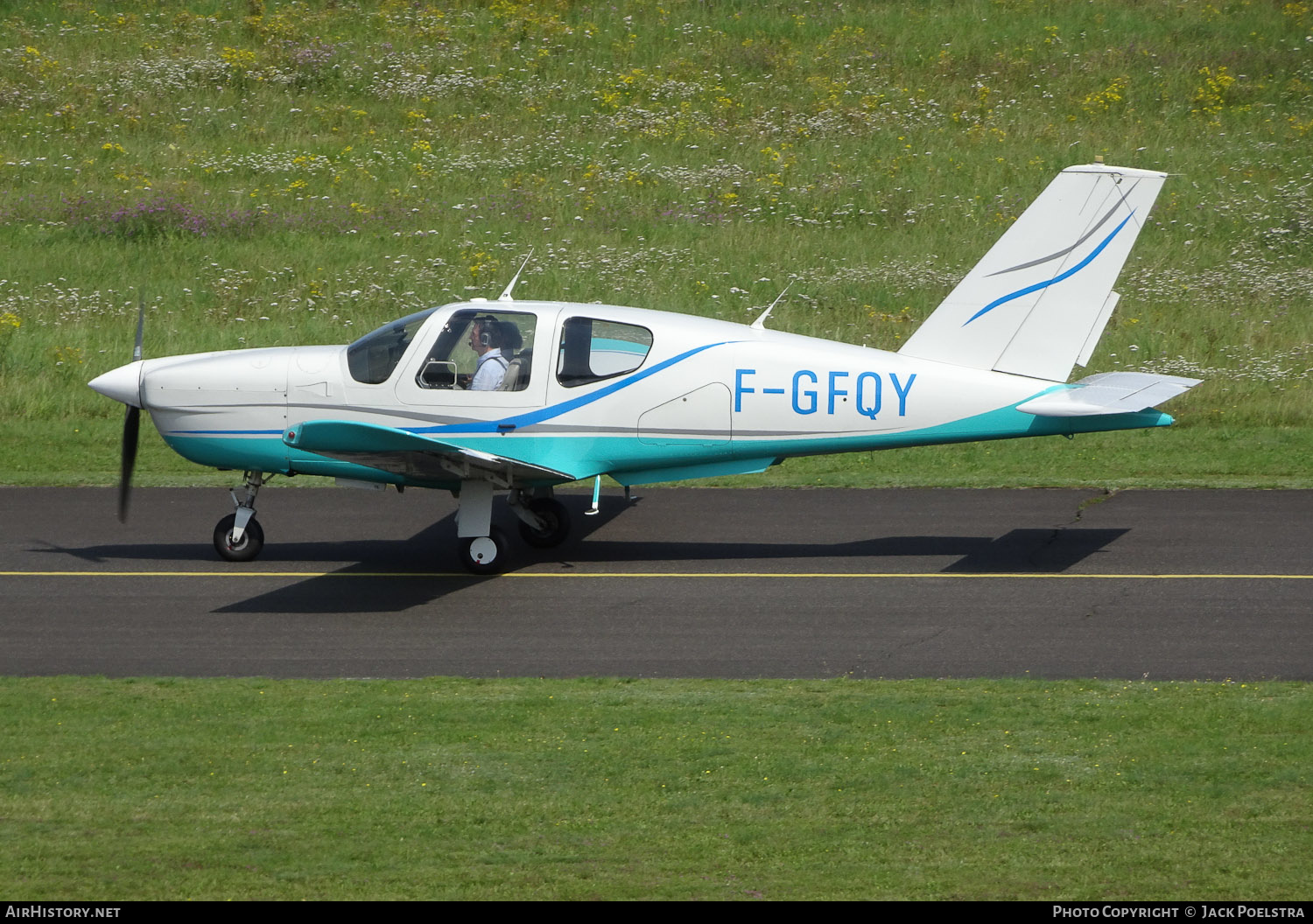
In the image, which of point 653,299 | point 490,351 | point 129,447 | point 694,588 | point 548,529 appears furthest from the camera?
point 653,299

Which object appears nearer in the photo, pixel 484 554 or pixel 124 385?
pixel 484 554

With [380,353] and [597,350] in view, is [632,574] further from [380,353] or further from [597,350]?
[380,353]

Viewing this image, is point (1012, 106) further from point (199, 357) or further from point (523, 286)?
point (199, 357)

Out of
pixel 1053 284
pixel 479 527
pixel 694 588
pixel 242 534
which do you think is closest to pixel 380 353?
pixel 479 527

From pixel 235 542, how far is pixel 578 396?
3427 millimetres

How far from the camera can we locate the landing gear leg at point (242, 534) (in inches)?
501

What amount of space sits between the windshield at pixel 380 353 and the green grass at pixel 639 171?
5.43 metres

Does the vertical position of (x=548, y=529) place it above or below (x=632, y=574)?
above

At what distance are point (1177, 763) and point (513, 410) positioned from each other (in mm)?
6624

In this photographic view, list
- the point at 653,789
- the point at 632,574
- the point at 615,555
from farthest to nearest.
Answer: the point at 615,555
the point at 632,574
the point at 653,789

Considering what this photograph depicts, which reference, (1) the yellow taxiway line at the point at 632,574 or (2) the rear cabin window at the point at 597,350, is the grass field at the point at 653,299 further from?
(2) the rear cabin window at the point at 597,350

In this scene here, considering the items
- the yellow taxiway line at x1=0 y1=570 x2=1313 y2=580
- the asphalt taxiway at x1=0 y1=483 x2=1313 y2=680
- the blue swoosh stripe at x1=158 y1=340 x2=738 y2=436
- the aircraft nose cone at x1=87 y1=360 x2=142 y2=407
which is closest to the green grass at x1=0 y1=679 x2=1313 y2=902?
the asphalt taxiway at x1=0 y1=483 x2=1313 y2=680

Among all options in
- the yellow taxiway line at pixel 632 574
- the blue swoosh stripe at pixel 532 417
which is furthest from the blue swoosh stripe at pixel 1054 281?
the blue swoosh stripe at pixel 532 417

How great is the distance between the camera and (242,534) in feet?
41.7
